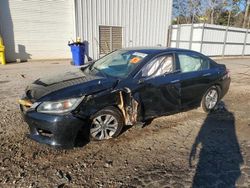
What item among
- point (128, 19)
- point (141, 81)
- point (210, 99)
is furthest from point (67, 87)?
point (128, 19)

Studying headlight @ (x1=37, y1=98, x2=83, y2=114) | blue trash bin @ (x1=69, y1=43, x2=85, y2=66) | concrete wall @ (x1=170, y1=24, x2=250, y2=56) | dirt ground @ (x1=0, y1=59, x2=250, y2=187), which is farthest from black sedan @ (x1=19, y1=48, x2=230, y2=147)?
concrete wall @ (x1=170, y1=24, x2=250, y2=56)

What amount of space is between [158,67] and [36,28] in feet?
35.9

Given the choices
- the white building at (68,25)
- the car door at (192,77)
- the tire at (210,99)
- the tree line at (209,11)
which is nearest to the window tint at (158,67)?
the car door at (192,77)

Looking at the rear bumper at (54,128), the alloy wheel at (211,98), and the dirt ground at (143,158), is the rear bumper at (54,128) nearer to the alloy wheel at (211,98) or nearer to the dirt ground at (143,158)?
the dirt ground at (143,158)

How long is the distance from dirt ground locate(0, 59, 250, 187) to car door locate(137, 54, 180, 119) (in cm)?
39

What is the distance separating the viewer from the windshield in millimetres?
3988

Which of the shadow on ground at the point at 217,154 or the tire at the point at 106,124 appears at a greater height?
the tire at the point at 106,124

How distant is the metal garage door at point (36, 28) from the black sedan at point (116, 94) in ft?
31.6

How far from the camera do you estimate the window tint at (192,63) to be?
4.54 meters

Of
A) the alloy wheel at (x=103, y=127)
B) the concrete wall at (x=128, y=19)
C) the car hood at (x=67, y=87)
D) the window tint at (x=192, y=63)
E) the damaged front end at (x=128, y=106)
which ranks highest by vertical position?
the concrete wall at (x=128, y=19)

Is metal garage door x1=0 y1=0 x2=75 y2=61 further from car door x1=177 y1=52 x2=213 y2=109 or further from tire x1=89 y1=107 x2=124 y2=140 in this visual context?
tire x1=89 y1=107 x2=124 y2=140

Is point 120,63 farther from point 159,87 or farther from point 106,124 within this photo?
point 106,124

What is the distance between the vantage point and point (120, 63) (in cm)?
435

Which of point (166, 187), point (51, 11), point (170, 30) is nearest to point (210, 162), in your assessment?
point (166, 187)
